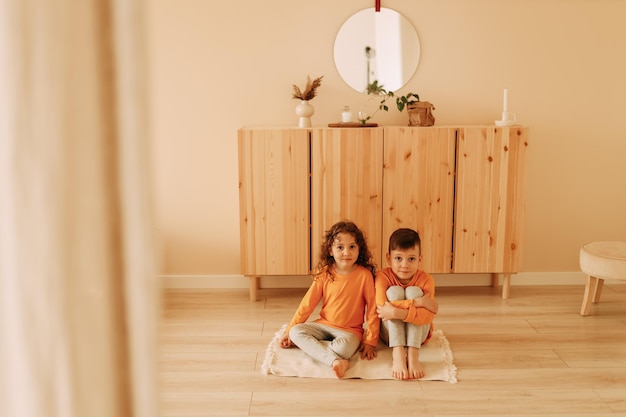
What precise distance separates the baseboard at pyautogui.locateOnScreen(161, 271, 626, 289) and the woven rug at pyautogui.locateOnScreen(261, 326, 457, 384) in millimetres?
909

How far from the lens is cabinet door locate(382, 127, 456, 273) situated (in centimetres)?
336

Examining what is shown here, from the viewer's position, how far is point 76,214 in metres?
0.50

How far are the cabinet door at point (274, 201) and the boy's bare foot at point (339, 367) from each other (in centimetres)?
86

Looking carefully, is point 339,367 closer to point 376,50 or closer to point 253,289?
point 253,289

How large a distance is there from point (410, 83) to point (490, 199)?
796mm

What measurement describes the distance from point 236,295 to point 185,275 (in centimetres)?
35

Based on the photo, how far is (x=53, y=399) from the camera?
50cm

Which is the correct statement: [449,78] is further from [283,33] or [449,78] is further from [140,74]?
[140,74]

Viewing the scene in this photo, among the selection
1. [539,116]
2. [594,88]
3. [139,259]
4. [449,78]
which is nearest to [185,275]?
[449,78]

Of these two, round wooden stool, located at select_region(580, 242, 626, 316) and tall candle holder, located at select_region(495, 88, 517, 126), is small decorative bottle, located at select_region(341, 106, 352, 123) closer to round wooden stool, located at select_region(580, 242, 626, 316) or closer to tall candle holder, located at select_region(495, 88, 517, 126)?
tall candle holder, located at select_region(495, 88, 517, 126)

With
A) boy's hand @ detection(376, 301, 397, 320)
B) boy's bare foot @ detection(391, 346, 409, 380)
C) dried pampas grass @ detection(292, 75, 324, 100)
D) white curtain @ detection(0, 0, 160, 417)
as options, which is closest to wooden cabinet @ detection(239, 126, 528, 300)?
dried pampas grass @ detection(292, 75, 324, 100)

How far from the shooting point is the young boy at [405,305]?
2.68 m

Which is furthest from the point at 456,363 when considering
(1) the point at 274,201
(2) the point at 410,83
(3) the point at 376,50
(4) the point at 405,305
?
(3) the point at 376,50

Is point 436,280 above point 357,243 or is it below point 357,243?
below
